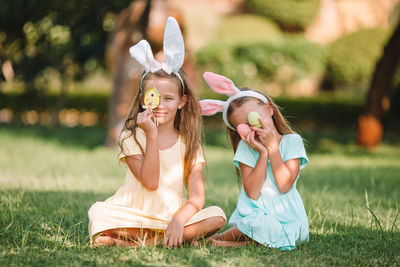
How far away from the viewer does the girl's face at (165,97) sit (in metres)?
2.51

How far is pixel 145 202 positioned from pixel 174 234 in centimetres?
29

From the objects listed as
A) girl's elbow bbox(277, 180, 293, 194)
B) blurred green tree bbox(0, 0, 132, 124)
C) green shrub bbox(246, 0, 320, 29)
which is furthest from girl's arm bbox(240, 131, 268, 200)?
green shrub bbox(246, 0, 320, 29)

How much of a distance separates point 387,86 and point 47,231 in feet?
22.0

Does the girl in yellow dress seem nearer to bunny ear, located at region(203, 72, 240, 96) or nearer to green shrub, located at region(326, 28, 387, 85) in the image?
bunny ear, located at region(203, 72, 240, 96)

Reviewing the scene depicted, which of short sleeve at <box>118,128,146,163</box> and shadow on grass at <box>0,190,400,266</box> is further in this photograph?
short sleeve at <box>118,128,146,163</box>

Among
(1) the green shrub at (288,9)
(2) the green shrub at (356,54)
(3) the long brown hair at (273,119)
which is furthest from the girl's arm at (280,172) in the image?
(1) the green shrub at (288,9)

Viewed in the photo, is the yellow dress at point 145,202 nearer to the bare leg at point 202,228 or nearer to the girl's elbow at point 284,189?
the bare leg at point 202,228

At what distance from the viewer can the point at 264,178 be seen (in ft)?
8.11

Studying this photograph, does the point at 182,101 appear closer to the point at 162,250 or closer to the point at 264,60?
the point at 162,250

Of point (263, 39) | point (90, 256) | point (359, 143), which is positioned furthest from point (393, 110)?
point (90, 256)

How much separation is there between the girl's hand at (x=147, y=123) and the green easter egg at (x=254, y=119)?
0.52 metres

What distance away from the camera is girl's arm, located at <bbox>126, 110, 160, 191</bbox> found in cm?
240

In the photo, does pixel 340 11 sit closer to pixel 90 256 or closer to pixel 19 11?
pixel 19 11

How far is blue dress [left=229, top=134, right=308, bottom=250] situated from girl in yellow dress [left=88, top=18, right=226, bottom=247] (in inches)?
6.2
